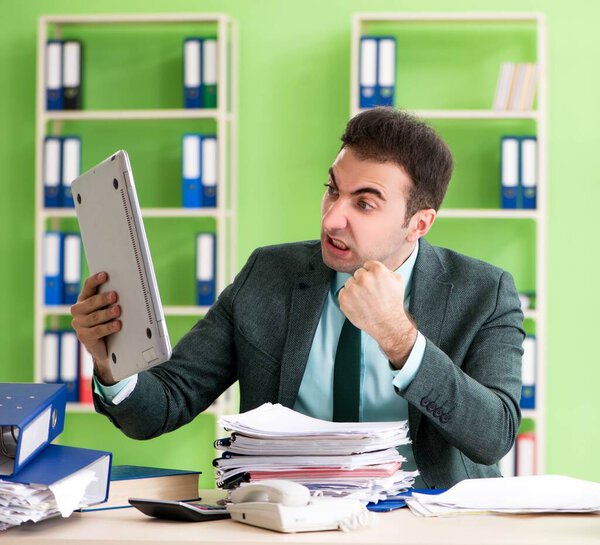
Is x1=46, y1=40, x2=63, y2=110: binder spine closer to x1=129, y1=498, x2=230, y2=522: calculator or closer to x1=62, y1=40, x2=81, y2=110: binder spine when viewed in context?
x1=62, y1=40, x2=81, y2=110: binder spine

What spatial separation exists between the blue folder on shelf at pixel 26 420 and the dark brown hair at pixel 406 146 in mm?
774

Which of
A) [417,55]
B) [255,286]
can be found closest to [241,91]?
[417,55]

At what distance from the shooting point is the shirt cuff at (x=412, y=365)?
1520mm

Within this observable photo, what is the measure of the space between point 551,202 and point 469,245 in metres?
0.39

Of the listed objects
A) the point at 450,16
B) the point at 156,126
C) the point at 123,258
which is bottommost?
the point at 123,258

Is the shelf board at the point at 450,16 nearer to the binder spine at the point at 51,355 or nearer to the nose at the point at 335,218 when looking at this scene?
the binder spine at the point at 51,355

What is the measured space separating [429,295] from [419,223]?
15 centimetres

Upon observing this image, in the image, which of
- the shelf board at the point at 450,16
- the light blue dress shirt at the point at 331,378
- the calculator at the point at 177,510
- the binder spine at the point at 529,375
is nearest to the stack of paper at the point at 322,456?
the calculator at the point at 177,510

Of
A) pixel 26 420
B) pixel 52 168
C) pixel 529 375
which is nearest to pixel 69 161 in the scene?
pixel 52 168

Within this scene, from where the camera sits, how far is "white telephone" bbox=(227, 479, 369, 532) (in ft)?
4.10

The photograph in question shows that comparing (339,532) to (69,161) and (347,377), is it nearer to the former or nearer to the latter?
(347,377)

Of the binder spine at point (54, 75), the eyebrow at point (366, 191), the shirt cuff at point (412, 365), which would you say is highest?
the binder spine at point (54, 75)

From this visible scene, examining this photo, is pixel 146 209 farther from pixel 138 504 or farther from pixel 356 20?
pixel 138 504

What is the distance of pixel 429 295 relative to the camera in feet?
6.30
